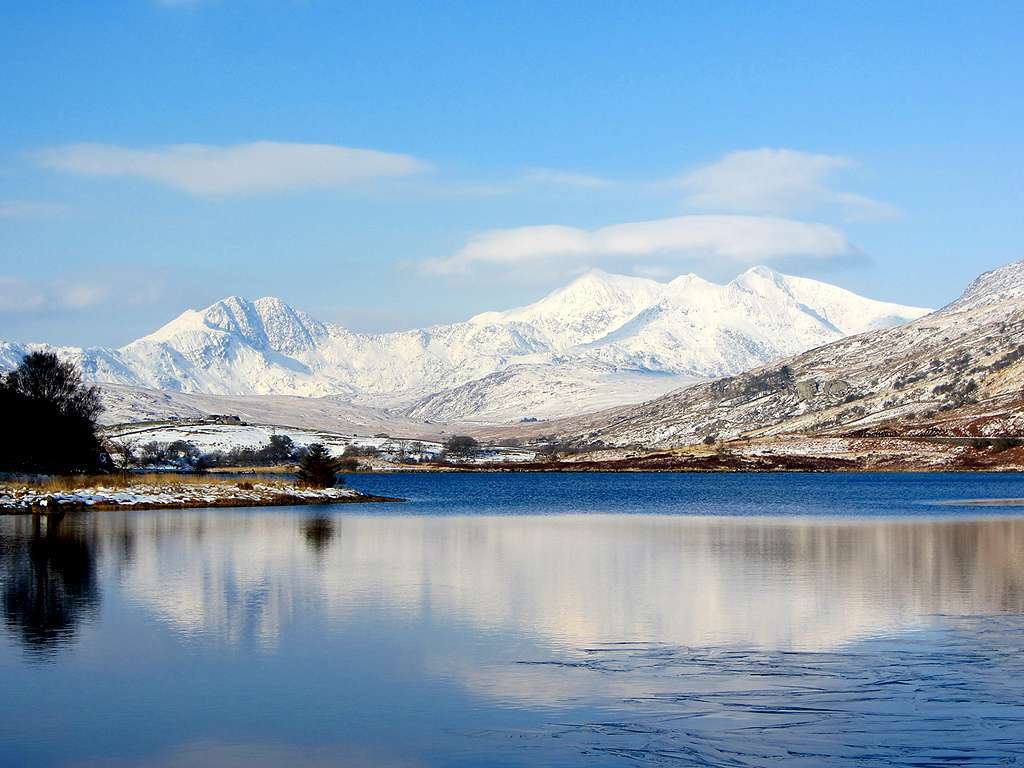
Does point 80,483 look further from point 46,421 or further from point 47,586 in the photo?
point 47,586

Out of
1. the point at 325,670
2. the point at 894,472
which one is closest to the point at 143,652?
the point at 325,670

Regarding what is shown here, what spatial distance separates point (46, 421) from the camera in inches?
3947

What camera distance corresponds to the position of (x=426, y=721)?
20281 mm

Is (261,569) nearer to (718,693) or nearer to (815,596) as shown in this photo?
(815,596)

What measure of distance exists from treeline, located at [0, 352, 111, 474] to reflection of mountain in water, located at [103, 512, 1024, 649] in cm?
4080

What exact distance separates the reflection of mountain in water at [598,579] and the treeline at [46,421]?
4080 cm

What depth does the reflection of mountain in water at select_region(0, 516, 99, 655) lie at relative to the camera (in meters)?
28.8

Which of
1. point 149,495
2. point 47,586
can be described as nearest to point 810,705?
point 47,586

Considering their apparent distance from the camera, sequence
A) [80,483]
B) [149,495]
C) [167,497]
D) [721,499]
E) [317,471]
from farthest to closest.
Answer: [317,471] → [721,499] → [80,483] → [167,497] → [149,495]

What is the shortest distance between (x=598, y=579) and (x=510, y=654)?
14.1m

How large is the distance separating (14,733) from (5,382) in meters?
99.0

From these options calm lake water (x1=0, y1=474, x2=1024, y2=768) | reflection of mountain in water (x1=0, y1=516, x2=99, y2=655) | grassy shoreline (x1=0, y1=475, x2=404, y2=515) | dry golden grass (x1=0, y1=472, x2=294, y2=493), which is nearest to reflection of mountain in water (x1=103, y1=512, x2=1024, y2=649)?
calm lake water (x1=0, y1=474, x2=1024, y2=768)

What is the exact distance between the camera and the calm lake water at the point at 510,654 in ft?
61.9

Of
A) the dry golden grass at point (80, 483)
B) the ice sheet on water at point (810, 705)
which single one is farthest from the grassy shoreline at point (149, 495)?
the ice sheet on water at point (810, 705)
